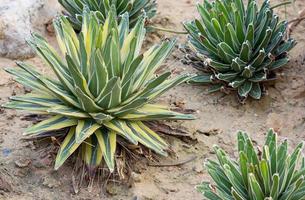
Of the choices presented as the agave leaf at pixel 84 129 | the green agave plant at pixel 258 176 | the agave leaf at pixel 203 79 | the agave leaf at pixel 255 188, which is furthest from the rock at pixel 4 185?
the agave leaf at pixel 203 79

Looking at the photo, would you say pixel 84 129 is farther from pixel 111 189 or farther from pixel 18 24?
pixel 18 24

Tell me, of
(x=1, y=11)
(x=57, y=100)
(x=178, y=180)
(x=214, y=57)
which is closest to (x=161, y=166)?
(x=178, y=180)

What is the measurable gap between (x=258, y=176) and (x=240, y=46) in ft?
5.73

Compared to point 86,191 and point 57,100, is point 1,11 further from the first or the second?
point 86,191

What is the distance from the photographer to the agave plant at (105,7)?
5551mm

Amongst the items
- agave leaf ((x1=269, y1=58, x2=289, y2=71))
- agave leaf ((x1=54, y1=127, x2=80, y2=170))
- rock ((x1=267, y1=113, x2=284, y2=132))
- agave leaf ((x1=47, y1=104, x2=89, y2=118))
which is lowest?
rock ((x1=267, y1=113, x2=284, y2=132))

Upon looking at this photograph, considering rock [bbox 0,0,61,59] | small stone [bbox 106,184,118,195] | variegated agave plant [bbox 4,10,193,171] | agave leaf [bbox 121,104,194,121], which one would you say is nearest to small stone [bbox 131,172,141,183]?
small stone [bbox 106,184,118,195]

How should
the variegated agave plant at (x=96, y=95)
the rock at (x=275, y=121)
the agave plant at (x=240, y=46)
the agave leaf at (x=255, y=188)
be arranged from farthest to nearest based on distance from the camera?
the agave plant at (x=240, y=46) → the rock at (x=275, y=121) → the variegated agave plant at (x=96, y=95) → the agave leaf at (x=255, y=188)

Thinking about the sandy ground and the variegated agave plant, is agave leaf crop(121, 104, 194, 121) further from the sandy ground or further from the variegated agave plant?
the sandy ground

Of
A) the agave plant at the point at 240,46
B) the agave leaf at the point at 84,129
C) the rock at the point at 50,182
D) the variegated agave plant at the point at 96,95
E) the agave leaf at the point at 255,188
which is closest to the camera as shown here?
the agave leaf at the point at 255,188

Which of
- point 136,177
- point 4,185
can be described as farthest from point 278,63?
point 4,185

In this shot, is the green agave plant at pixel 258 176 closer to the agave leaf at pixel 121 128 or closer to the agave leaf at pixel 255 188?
the agave leaf at pixel 255 188

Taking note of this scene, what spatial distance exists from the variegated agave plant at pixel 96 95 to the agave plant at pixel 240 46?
2.58 ft

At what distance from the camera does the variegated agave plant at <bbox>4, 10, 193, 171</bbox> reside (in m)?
4.08
